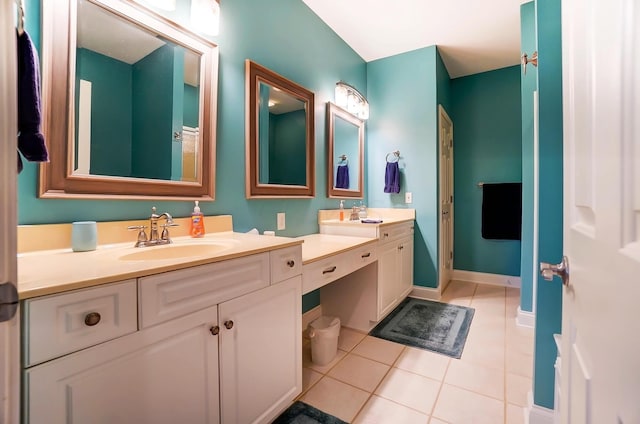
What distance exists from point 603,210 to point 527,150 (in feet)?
7.23

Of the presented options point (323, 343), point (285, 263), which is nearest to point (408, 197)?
point (323, 343)

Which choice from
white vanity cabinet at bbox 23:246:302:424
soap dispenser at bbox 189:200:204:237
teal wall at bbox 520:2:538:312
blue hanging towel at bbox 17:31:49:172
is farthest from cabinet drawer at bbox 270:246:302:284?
teal wall at bbox 520:2:538:312

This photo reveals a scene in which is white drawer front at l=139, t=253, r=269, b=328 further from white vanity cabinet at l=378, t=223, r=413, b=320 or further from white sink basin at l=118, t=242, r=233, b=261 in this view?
white vanity cabinet at l=378, t=223, r=413, b=320

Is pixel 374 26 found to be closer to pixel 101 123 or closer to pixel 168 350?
pixel 101 123

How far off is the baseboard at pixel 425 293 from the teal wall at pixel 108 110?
9.16 feet

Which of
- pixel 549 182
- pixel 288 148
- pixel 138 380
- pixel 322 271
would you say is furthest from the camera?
pixel 288 148

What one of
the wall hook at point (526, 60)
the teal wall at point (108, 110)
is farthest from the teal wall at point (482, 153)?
the teal wall at point (108, 110)

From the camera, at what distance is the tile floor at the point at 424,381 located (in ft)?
4.57

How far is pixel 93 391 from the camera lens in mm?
708

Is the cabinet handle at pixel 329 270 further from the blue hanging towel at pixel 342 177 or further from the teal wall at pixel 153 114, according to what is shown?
the blue hanging towel at pixel 342 177

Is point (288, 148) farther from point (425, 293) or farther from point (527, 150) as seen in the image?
point (425, 293)

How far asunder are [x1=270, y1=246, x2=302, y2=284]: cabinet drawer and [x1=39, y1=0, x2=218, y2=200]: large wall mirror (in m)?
0.57

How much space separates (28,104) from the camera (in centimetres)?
70

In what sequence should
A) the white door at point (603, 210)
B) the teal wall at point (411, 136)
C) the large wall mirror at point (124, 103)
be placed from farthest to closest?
the teal wall at point (411, 136) → the large wall mirror at point (124, 103) → the white door at point (603, 210)
